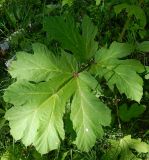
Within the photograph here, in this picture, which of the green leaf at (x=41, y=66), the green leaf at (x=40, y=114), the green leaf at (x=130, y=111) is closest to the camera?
the green leaf at (x=40, y=114)

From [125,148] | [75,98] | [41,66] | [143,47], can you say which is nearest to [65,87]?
[75,98]

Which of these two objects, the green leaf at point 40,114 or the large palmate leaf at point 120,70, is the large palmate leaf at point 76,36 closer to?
the large palmate leaf at point 120,70

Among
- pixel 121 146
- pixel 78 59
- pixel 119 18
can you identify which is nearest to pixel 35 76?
pixel 78 59

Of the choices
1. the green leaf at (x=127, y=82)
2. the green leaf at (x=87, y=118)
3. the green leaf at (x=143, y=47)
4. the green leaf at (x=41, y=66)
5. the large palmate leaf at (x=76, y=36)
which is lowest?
the green leaf at (x=87, y=118)

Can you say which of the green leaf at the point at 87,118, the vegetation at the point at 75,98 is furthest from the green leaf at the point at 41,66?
the green leaf at the point at 87,118

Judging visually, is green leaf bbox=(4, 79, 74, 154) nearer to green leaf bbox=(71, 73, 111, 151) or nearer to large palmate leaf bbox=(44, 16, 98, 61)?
green leaf bbox=(71, 73, 111, 151)

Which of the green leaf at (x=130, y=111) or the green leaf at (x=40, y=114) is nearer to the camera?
the green leaf at (x=40, y=114)

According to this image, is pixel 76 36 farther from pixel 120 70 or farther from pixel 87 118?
pixel 87 118

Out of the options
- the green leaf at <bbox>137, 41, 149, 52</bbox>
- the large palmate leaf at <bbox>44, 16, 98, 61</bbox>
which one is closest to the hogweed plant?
the large palmate leaf at <bbox>44, 16, 98, 61</bbox>
